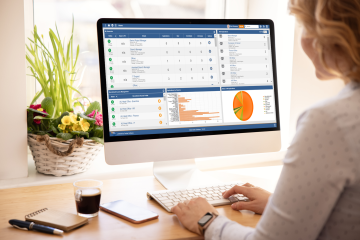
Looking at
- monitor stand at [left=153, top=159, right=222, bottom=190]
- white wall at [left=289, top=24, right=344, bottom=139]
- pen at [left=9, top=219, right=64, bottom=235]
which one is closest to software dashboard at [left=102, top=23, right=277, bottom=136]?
monitor stand at [left=153, top=159, right=222, bottom=190]

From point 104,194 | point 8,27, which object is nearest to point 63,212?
point 104,194

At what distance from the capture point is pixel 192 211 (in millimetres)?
809

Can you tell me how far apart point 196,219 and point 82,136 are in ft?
2.30

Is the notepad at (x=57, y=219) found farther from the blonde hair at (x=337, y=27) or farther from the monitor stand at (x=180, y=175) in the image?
the blonde hair at (x=337, y=27)

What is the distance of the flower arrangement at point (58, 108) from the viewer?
4.27 ft

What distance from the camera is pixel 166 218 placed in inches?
33.6

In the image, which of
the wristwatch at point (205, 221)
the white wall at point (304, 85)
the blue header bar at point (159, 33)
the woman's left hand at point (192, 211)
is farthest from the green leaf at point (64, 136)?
the white wall at point (304, 85)

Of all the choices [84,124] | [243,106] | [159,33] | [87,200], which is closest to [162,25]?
[159,33]

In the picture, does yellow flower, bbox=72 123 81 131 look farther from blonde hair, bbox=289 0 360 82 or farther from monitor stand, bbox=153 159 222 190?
blonde hair, bbox=289 0 360 82

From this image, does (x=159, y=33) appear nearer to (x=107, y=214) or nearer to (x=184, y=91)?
(x=184, y=91)

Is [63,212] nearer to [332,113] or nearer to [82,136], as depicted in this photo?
[82,136]

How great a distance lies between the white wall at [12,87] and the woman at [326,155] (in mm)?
1048

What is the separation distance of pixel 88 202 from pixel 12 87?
0.69 m

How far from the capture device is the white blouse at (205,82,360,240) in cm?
54
